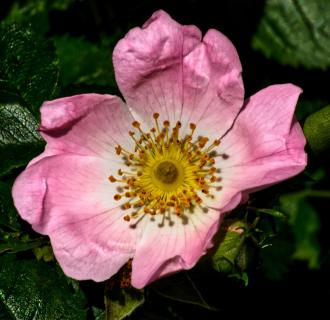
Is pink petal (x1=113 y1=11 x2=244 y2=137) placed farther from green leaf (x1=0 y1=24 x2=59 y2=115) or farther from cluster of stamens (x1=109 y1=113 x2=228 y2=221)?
green leaf (x1=0 y1=24 x2=59 y2=115)

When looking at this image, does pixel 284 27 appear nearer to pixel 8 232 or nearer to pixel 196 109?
pixel 196 109

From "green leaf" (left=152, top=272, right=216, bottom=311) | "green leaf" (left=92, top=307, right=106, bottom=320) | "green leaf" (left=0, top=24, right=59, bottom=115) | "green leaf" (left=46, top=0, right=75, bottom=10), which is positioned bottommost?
"green leaf" (left=92, top=307, right=106, bottom=320)

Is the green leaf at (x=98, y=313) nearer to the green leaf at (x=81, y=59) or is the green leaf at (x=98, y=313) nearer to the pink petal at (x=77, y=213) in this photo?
the pink petal at (x=77, y=213)

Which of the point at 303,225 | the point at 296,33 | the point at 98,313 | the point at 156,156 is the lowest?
the point at 303,225

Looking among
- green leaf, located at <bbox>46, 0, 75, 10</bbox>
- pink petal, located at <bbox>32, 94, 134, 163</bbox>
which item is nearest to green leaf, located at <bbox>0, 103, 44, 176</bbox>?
pink petal, located at <bbox>32, 94, 134, 163</bbox>

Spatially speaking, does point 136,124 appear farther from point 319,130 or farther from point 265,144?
point 319,130

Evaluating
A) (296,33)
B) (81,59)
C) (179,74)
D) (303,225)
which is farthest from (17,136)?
(303,225)

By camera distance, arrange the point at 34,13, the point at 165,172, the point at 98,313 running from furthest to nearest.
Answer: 1. the point at 34,13
2. the point at 165,172
3. the point at 98,313
